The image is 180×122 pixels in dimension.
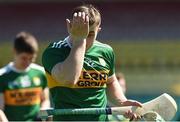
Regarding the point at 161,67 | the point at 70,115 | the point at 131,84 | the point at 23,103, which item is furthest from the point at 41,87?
the point at 161,67

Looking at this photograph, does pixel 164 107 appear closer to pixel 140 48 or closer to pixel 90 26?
pixel 90 26

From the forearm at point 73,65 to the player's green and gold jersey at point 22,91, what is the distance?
318 cm

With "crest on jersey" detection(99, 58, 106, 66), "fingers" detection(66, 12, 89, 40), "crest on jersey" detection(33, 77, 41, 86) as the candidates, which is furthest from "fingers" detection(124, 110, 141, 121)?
"crest on jersey" detection(33, 77, 41, 86)

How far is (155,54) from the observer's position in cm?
1891

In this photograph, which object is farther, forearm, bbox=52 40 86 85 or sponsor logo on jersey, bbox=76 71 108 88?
sponsor logo on jersey, bbox=76 71 108 88

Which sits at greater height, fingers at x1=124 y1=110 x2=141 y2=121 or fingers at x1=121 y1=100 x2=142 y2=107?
fingers at x1=121 y1=100 x2=142 y2=107

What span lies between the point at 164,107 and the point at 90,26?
2.43 ft

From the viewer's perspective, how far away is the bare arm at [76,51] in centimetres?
412

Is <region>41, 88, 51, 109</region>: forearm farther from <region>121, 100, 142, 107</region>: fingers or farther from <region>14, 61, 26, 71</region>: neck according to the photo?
<region>121, 100, 142, 107</region>: fingers

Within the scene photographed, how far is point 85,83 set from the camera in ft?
14.8

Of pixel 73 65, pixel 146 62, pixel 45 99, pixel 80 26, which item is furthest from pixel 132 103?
pixel 146 62

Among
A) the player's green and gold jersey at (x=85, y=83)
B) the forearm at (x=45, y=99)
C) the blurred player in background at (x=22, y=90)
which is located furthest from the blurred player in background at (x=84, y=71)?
the forearm at (x=45, y=99)

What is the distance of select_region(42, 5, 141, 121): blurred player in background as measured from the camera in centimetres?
426

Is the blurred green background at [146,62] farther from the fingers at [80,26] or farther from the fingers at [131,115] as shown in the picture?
the fingers at [80,26]
